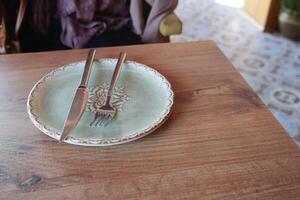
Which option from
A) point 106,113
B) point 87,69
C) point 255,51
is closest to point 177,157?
point 106,113

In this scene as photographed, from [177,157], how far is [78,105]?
0.67 ft

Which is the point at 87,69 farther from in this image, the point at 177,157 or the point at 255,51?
the point at 255,51

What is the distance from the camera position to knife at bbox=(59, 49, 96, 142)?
1.94 ft

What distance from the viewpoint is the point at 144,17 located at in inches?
52.3

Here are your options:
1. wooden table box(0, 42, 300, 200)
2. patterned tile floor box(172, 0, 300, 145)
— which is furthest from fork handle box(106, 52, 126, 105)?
patterned tile floor box(172, 0, 300, 145)

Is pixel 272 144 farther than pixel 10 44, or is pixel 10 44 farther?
pixel 10 44

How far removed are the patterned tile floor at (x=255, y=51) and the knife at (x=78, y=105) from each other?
100 centimetres

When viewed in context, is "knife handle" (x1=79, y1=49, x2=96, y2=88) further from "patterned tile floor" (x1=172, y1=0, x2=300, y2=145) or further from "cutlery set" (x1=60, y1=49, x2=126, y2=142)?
"patterned tile floor" (x1=172, y1=0, x2=300, y2=145)

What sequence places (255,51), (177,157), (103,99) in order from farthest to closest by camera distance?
(255,51)
(103,99)
(177,157)

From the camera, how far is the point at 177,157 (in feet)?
1.85

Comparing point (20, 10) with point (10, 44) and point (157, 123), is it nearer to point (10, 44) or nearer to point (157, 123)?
point (10, 44)

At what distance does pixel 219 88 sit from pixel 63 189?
37 cm

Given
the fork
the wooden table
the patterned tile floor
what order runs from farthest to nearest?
the patterned tile floor → the fork → the wooden table

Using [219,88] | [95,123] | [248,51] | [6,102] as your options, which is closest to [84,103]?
[95,123]
